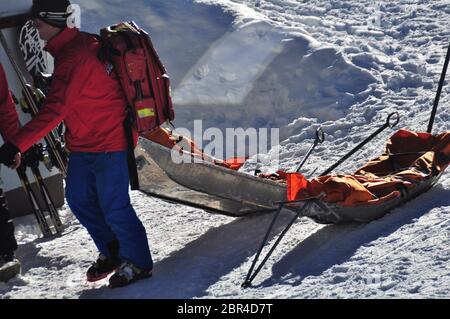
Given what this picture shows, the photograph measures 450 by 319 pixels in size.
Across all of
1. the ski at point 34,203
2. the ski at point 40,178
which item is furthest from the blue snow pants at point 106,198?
the ski at point 40,178

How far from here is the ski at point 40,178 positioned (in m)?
6.90

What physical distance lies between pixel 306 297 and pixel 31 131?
1848 mm

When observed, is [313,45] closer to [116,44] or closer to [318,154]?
[318,154]

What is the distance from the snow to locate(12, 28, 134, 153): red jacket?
0.98 m

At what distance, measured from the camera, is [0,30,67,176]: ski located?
6676 mm

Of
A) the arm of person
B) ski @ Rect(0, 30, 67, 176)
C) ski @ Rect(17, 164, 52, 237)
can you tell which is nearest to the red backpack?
the arm of person

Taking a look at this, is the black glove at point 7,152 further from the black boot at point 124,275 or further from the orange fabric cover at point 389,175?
the orange fabric cover at point 389,175

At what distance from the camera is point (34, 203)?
6965 millimetres

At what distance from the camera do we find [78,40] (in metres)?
5.11

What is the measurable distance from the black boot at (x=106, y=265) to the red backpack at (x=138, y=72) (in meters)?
0.83

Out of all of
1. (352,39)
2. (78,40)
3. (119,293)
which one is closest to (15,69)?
(78,40)

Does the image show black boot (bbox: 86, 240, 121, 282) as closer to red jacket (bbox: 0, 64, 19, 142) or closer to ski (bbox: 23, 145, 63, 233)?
red jacket (bbox: 0, 64, 19, 142)

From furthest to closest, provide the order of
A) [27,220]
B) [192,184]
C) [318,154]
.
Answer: [318,154] → [27,220] → [192,184]

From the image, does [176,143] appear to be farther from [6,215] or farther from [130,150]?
[6,215]
